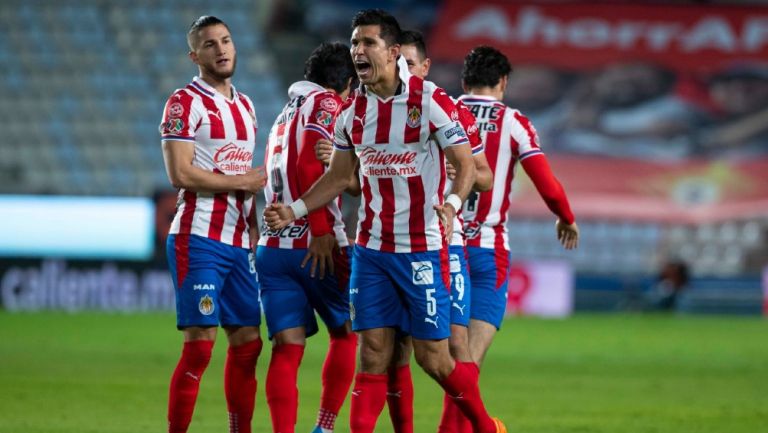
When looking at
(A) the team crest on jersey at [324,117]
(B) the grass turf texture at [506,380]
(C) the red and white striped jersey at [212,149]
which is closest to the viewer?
(C) the red and white striped jersey at [212,149]

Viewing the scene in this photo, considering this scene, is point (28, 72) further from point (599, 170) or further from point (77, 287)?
point (599, 170)

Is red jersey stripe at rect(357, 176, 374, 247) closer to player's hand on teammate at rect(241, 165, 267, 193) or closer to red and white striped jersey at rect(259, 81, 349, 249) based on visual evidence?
red and white striped jersey at rect(259, 81, 349, 249)

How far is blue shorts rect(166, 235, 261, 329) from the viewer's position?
629 cm

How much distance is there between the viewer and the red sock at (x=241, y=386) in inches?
256

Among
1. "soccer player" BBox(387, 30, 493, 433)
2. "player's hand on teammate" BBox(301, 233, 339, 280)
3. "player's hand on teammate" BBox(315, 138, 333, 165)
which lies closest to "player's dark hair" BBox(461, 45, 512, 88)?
"soccer player" BBox(387, 30, 493, 433)

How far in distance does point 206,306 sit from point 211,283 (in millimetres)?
117

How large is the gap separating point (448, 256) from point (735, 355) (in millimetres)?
8734

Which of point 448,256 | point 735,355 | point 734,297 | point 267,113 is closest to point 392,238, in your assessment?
point 448,256

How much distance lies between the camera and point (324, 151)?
6512 mm

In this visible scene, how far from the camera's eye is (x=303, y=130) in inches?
260

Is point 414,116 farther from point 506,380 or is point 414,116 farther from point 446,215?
point 506,380

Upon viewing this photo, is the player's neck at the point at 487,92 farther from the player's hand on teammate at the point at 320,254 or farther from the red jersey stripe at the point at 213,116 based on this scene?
the red jersey stripe at the point at 213,116

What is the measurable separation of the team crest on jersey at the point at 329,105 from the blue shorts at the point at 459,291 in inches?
36.7

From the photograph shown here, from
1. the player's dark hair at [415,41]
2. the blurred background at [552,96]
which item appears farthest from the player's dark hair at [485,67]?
the blurred background at [552,96]
